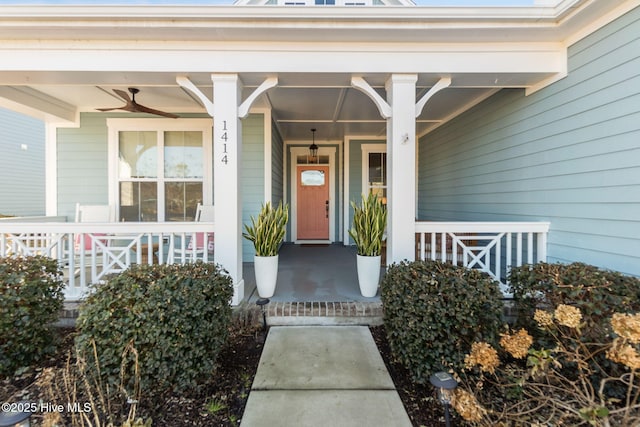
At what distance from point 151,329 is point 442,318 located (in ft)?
6.04

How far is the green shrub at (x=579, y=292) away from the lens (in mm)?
1902

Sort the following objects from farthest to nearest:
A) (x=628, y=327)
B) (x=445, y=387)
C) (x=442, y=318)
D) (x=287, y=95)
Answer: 1. (x=287, y=95)
2. (x=442, y=318)
3. (x=445, y=387)
4. (x=628, y=327)

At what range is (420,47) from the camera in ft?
9.76

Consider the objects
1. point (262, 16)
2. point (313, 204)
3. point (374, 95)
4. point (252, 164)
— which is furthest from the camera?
point (313, 204)

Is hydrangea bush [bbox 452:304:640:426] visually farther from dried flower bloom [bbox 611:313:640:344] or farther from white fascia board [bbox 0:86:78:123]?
white fascia board [bbox 0:86:78:123]

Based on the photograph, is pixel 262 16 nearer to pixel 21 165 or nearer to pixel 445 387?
pixel 445 387

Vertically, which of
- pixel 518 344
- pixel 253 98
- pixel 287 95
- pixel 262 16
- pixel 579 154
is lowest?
pixel 518 344

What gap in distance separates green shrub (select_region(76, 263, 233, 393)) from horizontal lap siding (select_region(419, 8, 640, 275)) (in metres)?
3.36

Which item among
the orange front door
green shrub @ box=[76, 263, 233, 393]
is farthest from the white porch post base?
the orange front door

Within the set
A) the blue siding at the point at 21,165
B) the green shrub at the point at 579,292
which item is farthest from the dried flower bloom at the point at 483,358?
the blue siding at the point at 21,165

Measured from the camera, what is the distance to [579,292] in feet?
6.49

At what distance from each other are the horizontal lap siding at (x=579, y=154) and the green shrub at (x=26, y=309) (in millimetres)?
4700

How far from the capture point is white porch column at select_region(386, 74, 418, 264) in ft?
10.0

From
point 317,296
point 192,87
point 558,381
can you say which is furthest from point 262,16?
point 558,381
